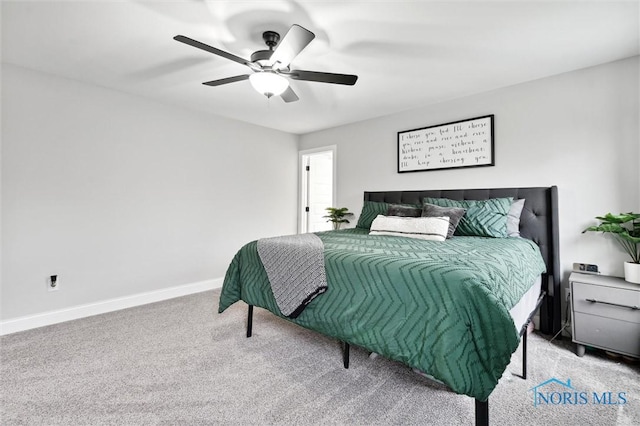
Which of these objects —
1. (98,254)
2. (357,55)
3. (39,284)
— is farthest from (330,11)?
(39,284)

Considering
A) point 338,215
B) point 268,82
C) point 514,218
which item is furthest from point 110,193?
point 514,218

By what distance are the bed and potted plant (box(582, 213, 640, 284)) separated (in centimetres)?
53

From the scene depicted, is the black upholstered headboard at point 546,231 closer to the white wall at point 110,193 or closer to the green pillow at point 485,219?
the green pillow at point 485,219

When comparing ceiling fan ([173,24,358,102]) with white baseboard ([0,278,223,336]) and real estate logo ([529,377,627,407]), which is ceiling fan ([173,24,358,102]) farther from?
white baseboard ([0,278,223,336])

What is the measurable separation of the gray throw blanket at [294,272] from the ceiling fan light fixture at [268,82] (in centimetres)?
111

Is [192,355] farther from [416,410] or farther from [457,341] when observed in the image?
[457,341]

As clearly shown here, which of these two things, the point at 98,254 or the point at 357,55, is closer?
the point at 357,55

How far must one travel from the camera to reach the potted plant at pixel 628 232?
82.8 inches

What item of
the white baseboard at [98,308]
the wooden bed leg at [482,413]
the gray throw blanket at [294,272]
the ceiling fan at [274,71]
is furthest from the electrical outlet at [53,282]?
the wooden bed leg at [482,413]

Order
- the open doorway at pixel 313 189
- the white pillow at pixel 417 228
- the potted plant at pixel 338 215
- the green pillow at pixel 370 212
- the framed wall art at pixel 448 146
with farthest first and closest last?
the open doorway at pixel 313 189
the potted plant at pixel 338 215
the green pillow at pixel 370 212
the framed wall art at pixel 448 146
the white pillow at pixel 417 228

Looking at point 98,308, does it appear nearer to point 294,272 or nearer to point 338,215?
point 294,272

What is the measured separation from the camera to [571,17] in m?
1.86

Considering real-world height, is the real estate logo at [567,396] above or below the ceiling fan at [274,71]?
below

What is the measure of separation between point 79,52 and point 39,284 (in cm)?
210
